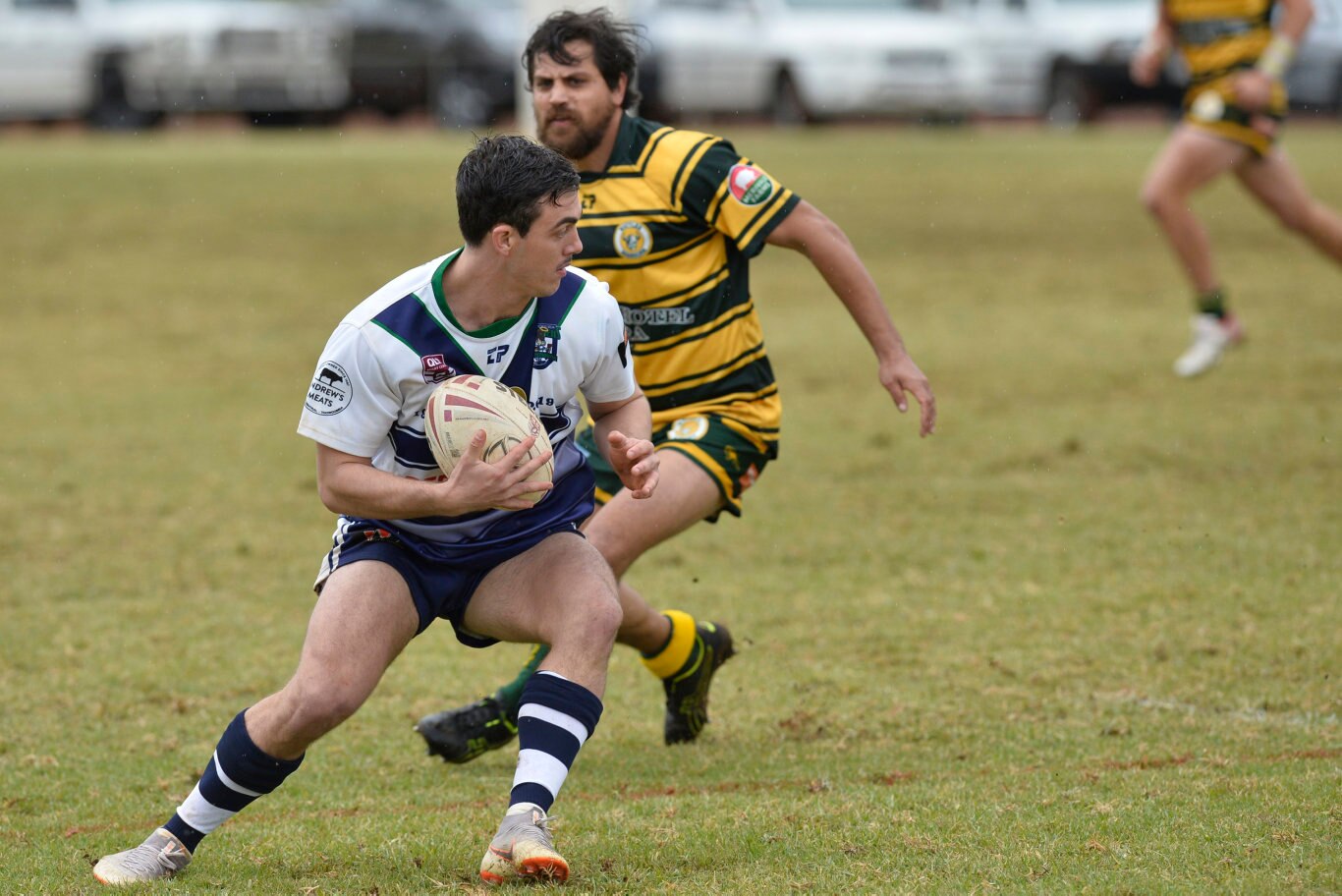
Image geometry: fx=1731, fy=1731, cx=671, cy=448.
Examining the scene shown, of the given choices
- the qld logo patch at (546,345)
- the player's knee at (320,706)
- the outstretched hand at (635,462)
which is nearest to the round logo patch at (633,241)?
the qld logo patch at (546,345)

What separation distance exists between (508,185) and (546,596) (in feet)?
3.24

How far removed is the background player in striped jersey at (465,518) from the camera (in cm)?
392

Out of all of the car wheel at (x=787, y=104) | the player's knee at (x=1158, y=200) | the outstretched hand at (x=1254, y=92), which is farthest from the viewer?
the car wheel at (x=787, y=104)

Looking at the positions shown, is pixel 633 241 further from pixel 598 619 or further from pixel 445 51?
pixel 445 51

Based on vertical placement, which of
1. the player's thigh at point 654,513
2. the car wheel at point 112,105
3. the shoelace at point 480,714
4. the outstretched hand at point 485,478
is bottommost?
the car wheel at point 112,105

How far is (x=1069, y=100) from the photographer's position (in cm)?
2584

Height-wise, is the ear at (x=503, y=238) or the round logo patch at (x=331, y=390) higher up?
the ear at (x=503, y=238)

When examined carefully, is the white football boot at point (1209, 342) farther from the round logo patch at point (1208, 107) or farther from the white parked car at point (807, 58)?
the white parked car at point (807, 58)

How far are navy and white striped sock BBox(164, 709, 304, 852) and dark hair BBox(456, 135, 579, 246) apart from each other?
1.28m

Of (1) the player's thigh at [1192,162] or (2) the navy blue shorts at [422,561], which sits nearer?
(2) the navy blue shorts at [422,561]

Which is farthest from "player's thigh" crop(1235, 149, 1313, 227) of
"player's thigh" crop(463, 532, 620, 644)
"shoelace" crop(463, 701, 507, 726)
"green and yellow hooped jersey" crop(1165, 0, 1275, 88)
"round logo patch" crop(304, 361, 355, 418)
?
"round logo patch" crop(304, 361, 355, 418)

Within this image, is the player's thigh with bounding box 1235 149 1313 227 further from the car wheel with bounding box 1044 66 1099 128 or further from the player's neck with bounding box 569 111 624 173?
the car wheel with bounding box 1044 66 1099 128

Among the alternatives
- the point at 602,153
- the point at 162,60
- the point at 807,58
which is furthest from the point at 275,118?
the point at 602,153

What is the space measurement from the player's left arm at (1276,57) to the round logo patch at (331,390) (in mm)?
7580
